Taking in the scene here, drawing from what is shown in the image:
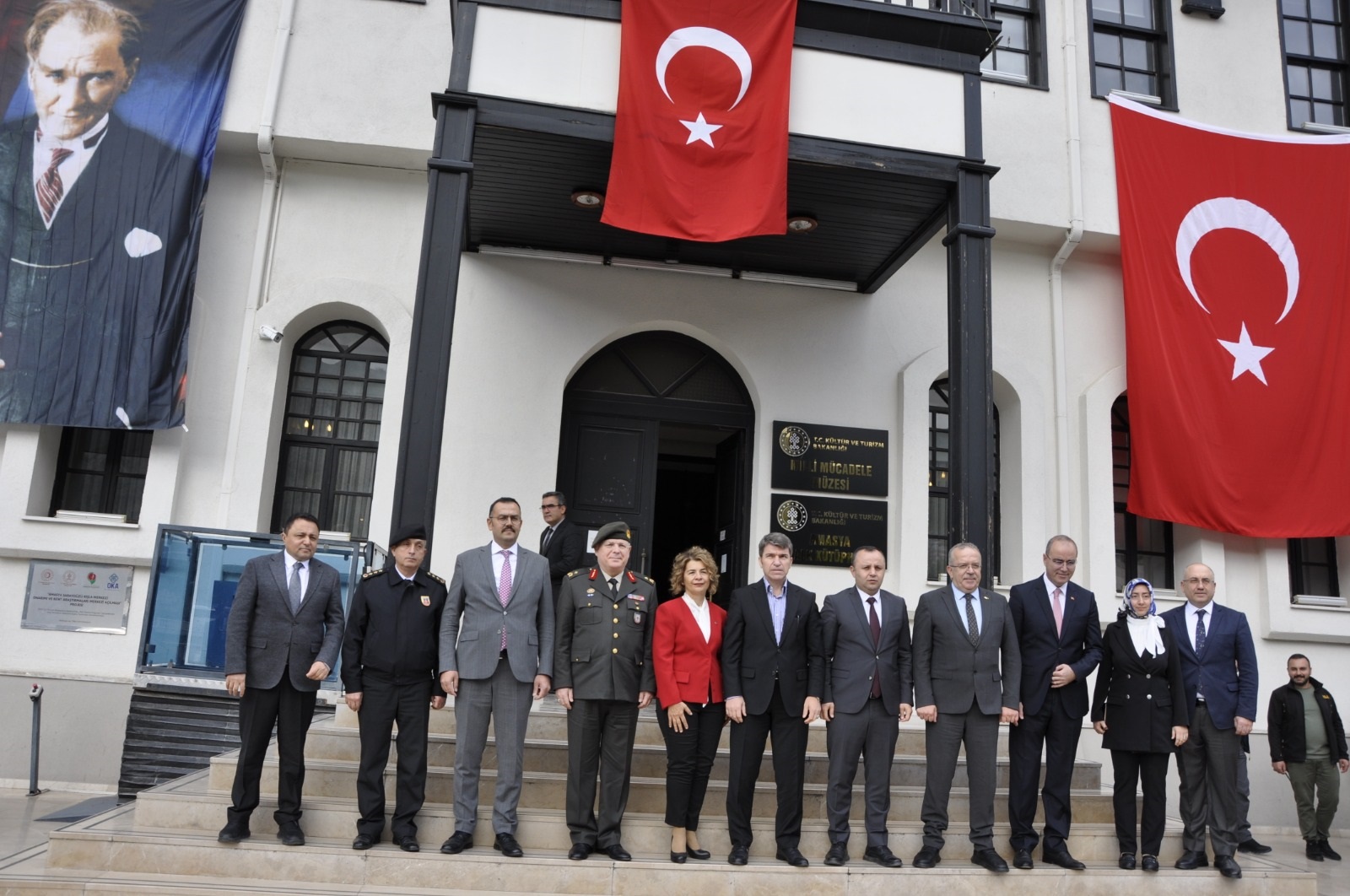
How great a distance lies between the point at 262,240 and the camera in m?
10.4

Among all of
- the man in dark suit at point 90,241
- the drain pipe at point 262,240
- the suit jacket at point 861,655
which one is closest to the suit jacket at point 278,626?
the suit jacket at point 861,655

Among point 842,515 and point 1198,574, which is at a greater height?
point 842,515

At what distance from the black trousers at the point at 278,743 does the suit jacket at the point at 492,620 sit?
2.92 feet

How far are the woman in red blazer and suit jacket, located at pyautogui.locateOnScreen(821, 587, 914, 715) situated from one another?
2.42 ft

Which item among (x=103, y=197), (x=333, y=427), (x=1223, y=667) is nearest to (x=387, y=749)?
(x=333, y=427)

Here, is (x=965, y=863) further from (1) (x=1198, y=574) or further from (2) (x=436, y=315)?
(2) (x=436, y=315)

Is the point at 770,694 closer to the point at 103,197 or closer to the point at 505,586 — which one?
the point at 505,586

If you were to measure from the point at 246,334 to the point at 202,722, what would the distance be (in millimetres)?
3739

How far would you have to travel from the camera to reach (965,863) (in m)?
6.46

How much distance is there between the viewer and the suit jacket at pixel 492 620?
6246 mm

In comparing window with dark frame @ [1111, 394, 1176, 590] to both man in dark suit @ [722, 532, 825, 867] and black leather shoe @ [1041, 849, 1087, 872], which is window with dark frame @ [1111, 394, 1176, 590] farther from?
man in dark suit @ [722, 532, 825, 867]

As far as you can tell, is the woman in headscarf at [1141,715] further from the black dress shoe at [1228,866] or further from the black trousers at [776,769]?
the black trousers at [776,769]

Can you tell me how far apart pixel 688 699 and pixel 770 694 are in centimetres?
50

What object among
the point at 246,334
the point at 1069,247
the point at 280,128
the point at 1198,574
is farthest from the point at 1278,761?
the point at 280,128
